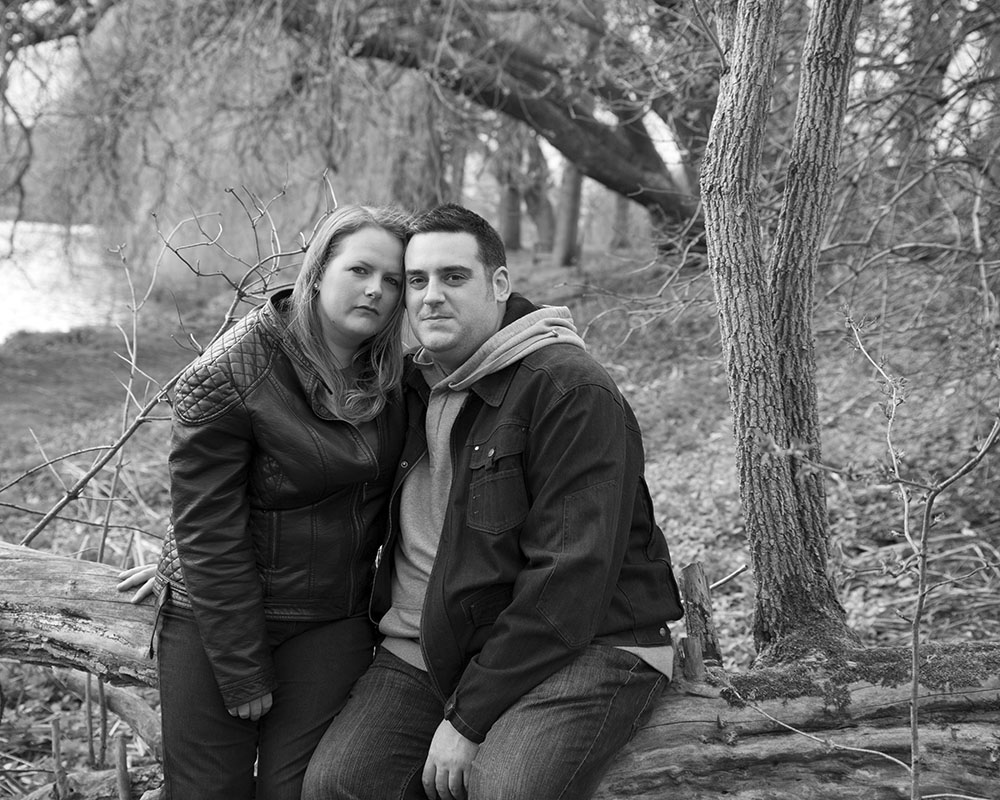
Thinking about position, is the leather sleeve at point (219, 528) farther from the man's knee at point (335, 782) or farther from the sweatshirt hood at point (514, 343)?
the sweatshirt hood at point (514, 343)

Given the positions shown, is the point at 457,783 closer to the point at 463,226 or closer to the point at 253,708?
the point at 253,708

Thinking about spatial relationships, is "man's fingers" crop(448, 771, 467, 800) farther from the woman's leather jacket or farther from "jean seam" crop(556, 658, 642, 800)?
the woman's leather jacket

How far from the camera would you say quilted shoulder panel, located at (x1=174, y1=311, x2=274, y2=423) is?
2.68m

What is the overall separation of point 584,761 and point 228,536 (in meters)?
1.09

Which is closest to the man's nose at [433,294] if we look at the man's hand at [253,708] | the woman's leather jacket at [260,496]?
the woman's leather jacket at [260,496]

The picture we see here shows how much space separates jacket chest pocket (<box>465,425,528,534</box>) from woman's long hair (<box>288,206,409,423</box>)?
0.42 metres

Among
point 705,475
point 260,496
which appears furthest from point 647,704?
point 705,475

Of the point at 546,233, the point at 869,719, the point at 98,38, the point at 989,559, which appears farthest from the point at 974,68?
the point at 546,233

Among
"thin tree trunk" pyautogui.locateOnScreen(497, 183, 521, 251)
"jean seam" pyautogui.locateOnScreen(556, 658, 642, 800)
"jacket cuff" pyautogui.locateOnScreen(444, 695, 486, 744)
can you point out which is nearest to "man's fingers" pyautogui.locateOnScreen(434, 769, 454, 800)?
"jacket cuff" pyautogui.locateOnScreen(444, 695, 486, 744)

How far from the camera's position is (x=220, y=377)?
2.70 meters

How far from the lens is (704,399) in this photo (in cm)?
869

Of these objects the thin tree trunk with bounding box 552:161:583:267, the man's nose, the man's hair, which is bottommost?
the man's nose

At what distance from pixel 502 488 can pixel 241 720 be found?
3.19 feet

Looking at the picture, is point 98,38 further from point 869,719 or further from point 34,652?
point 869,719
